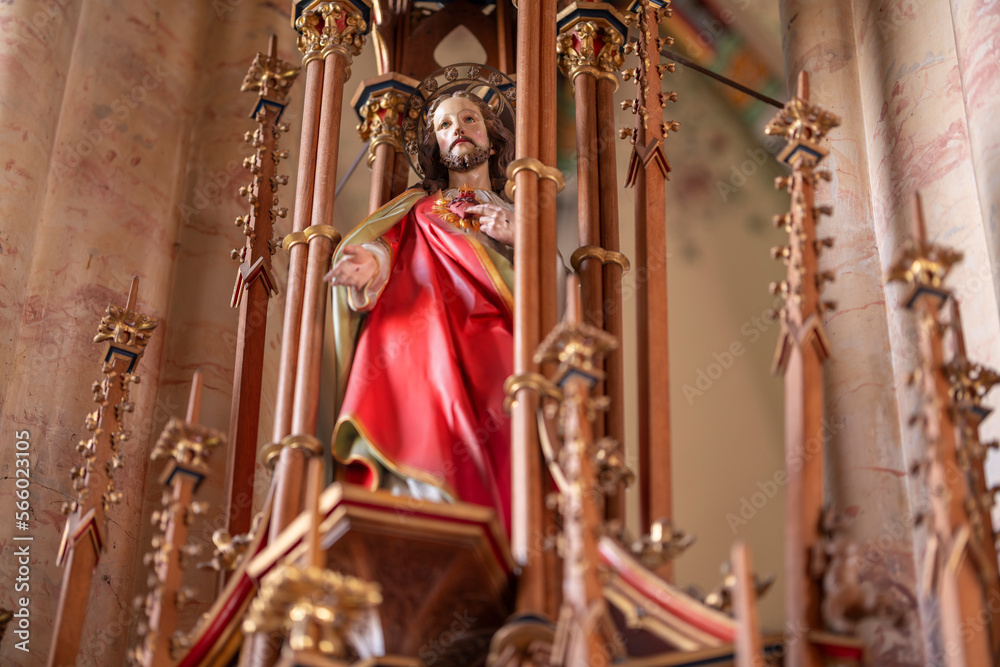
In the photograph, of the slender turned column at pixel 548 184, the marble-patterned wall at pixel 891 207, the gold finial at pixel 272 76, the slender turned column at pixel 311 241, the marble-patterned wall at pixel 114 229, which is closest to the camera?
the slender turned column at pixel 311 241

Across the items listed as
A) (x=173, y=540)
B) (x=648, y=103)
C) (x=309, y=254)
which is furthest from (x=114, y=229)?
(x=173, y=540)

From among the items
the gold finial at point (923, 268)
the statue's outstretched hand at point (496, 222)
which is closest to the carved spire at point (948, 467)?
the gold finial at point (923, 268)

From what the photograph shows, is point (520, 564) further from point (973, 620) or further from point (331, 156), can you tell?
point (331, 156)

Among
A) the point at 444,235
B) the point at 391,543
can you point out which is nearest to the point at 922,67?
the point at 444,235

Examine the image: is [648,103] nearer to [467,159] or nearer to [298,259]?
[467,159]

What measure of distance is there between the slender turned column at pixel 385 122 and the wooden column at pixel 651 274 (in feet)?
3.87

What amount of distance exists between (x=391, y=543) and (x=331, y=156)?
2.10 meters

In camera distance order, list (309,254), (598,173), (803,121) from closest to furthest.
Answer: (803,121) → (309,254) → (598,173)

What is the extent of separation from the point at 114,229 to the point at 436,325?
2522 mm

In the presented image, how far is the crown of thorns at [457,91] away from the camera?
598 centimetres

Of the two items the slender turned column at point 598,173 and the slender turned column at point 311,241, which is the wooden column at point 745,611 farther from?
the slender turned column at point 311,241

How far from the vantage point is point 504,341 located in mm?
4934

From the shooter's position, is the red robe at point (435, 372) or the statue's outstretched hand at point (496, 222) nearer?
the red robe at point (435, 372)

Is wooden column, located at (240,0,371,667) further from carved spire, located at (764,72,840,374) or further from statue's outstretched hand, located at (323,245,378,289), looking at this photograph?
carved spire, located at (764,72,840,374)
